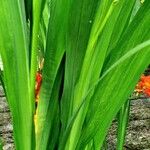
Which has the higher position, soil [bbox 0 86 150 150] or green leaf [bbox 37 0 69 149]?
soil [bbox 0 86 150 150]

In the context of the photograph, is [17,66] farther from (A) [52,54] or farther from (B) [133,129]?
(B) [133,129]

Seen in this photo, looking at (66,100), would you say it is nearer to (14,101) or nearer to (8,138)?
(14,101)

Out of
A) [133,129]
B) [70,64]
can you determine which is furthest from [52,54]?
[133,129]

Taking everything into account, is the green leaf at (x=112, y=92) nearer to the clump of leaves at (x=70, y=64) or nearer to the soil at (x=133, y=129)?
the clump of leaves at (x=70, y=64)

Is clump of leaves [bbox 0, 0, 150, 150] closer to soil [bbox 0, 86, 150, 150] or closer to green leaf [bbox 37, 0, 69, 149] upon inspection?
green leaf [bbox 37, 0, 69, 149]

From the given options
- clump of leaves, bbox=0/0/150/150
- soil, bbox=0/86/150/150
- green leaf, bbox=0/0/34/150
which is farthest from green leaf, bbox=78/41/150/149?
soil, bbox=0/86/150/150

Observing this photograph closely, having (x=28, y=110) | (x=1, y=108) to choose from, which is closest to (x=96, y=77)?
(x=28, y=110)
